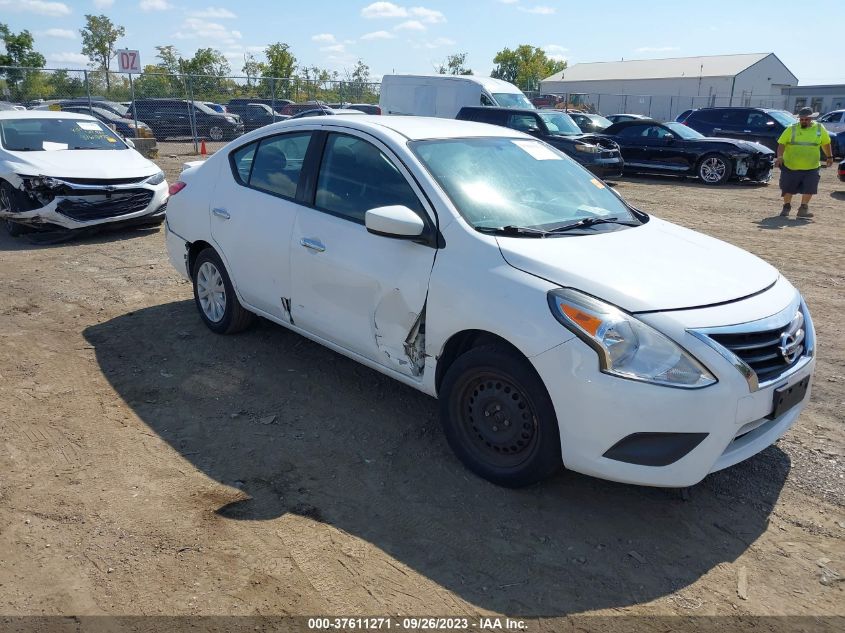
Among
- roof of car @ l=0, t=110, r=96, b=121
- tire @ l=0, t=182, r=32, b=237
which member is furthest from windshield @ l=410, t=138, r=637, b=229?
roof of car @ l=0, t=110, r=96, b=121

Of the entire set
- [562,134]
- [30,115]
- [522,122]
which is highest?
[522,122]

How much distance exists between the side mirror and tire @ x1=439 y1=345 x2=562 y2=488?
700 millimetres

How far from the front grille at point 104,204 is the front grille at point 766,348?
8.27 m

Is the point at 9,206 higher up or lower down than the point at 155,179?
A: lower down

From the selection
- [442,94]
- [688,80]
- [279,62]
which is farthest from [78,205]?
[688,80]

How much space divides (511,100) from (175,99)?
39.5ft

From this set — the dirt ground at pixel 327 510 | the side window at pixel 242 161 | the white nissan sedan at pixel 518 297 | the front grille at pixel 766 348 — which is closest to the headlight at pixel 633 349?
the white nissan sedan at pixel 518 297

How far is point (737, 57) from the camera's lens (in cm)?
6506

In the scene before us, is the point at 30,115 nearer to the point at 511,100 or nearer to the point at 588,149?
the point at 588,149

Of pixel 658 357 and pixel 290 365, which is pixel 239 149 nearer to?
pixel 290 365

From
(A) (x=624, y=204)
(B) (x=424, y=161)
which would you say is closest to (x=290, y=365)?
(B) (x=424, y=161)

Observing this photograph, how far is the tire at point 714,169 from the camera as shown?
55.9ft

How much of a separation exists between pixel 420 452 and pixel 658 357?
1518 millimetres

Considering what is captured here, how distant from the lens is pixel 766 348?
323 cm
